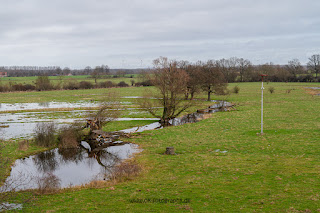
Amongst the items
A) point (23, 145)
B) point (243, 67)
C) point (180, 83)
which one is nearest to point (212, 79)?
point (180, 83)

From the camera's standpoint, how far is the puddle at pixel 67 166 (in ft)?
63.0

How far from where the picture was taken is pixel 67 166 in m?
23.2

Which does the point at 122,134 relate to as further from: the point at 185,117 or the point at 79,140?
the point at 185,117

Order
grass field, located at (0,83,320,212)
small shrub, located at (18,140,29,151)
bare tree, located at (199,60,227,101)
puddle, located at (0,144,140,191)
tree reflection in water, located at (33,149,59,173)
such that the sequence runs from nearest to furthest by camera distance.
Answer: grass field, located at (0,83,320,212) → puddle, located at (0,144,140,191) → tree reflection in water, located at (33,149,59,173) → small shrub, located at (18,140,29,151) → bare tree, located at (199,60,227,101)

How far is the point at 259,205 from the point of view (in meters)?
12.7

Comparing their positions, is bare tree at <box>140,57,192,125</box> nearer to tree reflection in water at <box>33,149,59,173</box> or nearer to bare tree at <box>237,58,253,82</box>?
tree reflection in water at <box>33,149,59,173</box>

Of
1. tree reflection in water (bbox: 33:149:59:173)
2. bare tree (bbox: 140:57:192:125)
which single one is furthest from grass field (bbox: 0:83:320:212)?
bare tree (bbox: 140:57:192:125)

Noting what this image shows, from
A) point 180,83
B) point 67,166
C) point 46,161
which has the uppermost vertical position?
point 180,83

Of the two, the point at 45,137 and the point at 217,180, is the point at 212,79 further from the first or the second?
the point at 217,180

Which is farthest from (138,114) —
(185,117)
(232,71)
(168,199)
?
(232,71)

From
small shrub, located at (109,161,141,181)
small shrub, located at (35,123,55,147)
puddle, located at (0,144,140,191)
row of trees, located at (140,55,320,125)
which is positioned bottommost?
puddle, located at (0,144,140,191)

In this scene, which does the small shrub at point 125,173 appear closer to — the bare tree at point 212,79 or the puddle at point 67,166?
the puddle at point 67,166

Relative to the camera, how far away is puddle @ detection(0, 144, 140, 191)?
19188 millimetres

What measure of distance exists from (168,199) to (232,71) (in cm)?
14021
